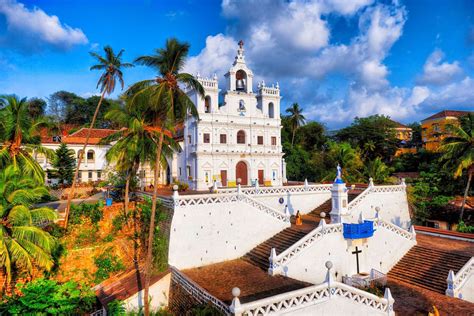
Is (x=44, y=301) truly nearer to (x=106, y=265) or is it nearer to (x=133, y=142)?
(x=106, y=265)

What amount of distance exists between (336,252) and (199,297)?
785 cm

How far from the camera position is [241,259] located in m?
15.9

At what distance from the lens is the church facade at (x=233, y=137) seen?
90.9ft

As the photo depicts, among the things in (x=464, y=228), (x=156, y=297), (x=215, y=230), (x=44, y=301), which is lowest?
(x=156, y=297)

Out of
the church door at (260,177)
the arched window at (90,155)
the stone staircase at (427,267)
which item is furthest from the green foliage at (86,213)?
the arched window at (90,155)

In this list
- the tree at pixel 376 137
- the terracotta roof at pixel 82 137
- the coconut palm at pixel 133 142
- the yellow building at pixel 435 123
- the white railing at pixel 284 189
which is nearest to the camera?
the coconut palm at pixel 133 142

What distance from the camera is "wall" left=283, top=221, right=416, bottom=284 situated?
14.2 metres

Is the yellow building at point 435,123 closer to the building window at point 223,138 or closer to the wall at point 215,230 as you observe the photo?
the building window at point 223,138

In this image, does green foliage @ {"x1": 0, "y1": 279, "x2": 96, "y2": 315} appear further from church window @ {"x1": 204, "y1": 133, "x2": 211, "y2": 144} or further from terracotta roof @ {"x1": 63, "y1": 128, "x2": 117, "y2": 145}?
terracotta roof @ {"x1": 63, "y1": 128, "x2": 117, "y2": 145}

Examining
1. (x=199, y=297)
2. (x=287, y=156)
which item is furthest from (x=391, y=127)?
(x=199, y=297)

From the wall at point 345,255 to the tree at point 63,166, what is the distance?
24.1m

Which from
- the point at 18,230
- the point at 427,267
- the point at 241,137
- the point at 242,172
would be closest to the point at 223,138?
the point at 241,137

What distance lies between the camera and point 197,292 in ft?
35.1

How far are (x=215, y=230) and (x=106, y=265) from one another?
5.60 meters
